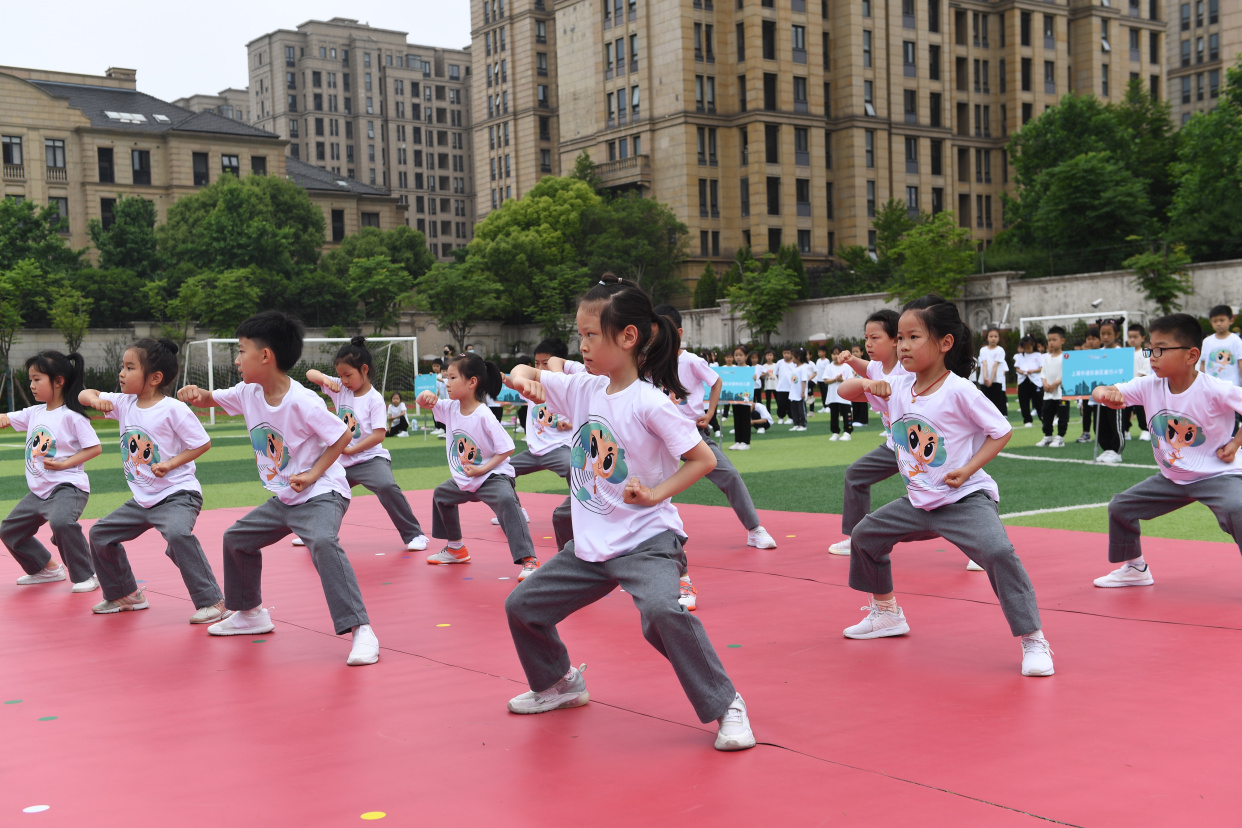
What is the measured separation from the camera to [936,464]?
16.8ft

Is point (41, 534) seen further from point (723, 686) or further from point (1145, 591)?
point (1145, 591)

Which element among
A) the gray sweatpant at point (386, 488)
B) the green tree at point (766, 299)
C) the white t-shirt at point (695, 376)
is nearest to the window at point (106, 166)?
the green tree at point (766, 299)

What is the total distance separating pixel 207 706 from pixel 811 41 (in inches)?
2450

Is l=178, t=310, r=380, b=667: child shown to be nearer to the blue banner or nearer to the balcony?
the blue banner

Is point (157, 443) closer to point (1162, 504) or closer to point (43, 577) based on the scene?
point (43, 577)

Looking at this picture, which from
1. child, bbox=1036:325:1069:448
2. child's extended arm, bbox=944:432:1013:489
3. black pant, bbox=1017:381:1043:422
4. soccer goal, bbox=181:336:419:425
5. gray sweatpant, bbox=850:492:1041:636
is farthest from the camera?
soccer goal, bbox=181:336:419:425

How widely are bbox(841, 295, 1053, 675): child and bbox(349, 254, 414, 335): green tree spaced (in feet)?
160

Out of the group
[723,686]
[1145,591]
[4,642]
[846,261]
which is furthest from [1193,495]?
[846,261]

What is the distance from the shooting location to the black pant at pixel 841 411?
19906mm

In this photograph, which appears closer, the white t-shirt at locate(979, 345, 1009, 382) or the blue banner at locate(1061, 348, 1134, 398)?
the blue banner at locate(1061, 348, 1134, 398)

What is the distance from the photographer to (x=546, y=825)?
3221 millimetres

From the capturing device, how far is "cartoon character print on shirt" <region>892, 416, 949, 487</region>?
5.12 meters

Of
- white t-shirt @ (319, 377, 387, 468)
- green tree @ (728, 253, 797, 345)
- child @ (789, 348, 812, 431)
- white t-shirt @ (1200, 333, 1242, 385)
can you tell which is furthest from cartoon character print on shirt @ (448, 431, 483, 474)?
green tree @ (728, 253, 797, 345)

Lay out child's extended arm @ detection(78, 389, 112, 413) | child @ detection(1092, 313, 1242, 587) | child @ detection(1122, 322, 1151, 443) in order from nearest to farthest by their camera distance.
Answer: child @ detection(1092, 313, 1242, 587) < child's extended arm @ detection(78, 389, 112, 413) < child @ detection(1122, 322, 1151, 443)
